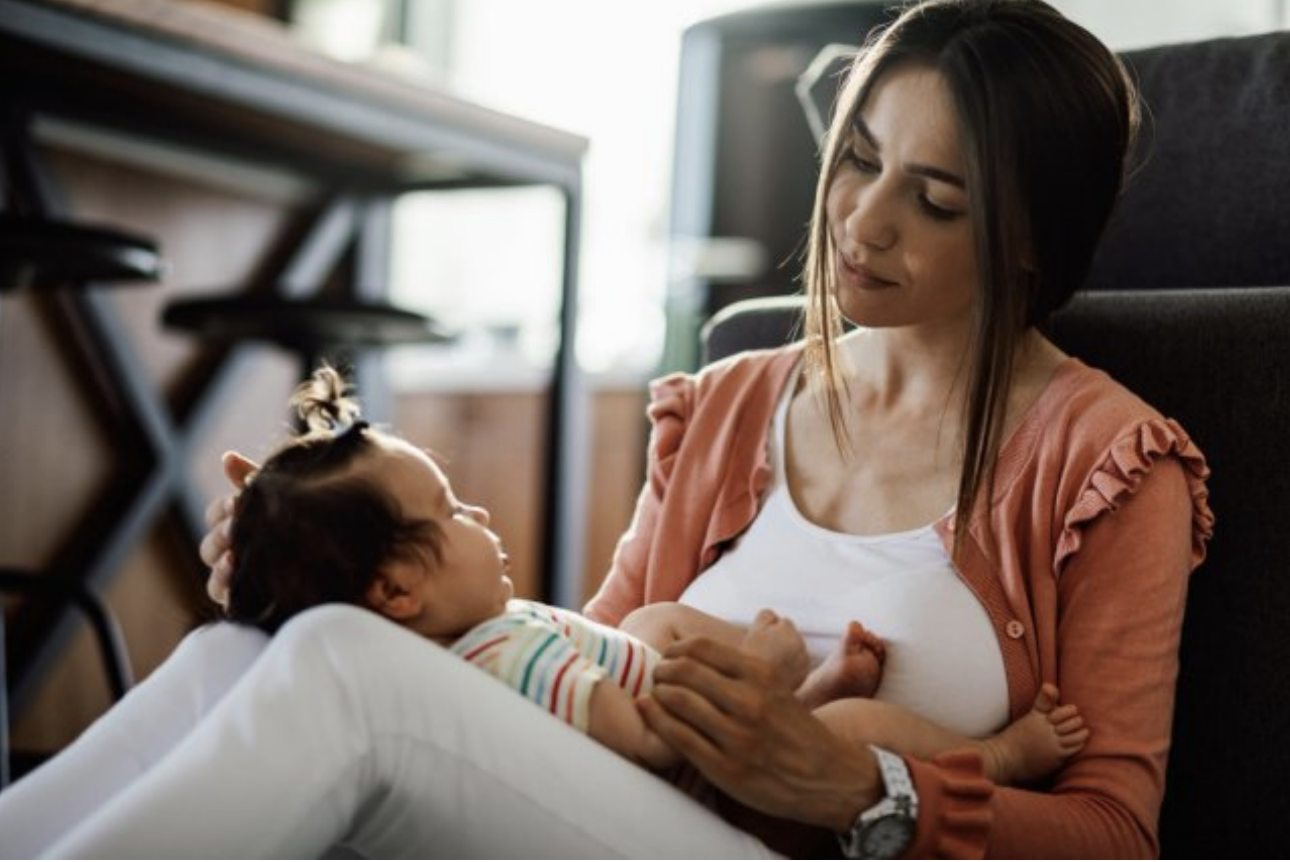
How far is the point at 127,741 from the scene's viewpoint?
42.2 inches

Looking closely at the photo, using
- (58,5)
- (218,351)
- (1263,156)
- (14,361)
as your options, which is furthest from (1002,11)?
(218,351)

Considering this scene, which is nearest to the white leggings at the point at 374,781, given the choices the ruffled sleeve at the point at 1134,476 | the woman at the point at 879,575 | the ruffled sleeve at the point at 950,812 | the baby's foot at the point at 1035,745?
A: the woman at the point at 879,575

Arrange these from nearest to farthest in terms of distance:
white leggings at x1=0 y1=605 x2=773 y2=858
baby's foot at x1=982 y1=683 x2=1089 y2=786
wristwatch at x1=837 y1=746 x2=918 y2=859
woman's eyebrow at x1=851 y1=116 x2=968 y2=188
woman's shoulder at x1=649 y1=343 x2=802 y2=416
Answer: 1. white leggings at x1=0 y1=605 x2=773 y2=858
2. wristwatch at x1=837 y1=746 x2=918 y2=859
3. baby's foot at x1=982 y1=683 x2=1089 y2=786
4. woman's eyebrow at x1=851 y1=116 x2=968 y2=188
5. woman's shoulder at x1=649 y1=343 x2=802 y2=416

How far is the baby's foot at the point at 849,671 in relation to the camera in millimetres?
1177

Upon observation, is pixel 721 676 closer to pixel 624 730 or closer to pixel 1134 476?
pixel 624 730

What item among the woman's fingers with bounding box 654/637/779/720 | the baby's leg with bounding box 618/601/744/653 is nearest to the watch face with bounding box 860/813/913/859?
the woman's fingers with bounding box 654/637/779/720

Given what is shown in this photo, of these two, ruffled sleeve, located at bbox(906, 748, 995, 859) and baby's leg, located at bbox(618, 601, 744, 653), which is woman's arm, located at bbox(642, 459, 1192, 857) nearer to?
ruffled sleeve, located at bbox(906, 748, 995, 859)

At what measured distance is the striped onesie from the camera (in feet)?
3.51

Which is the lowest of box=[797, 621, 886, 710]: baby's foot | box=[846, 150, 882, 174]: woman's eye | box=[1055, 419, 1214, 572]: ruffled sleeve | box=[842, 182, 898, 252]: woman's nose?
box=[797, 621, 886, 710]: baby's foot

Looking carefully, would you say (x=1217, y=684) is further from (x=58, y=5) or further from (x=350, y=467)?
(x=58, y=5)

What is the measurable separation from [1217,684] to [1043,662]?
138 mm

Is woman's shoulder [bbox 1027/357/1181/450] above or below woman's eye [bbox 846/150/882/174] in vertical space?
below

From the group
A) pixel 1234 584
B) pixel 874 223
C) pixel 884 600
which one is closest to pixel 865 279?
pixel 874 223

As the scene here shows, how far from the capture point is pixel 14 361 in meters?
2.80
